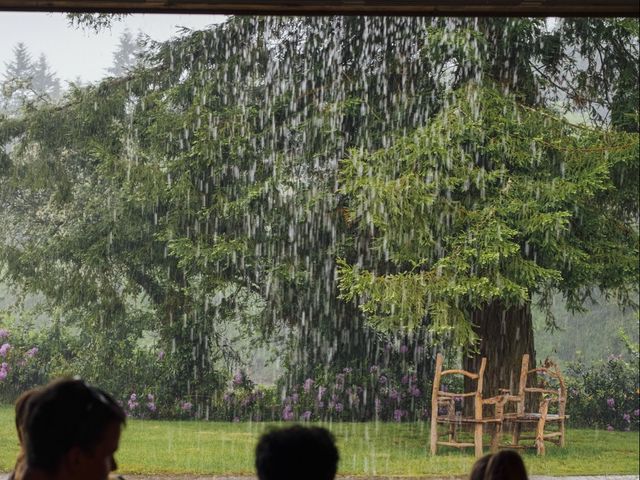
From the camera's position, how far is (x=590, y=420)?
12.2 meters

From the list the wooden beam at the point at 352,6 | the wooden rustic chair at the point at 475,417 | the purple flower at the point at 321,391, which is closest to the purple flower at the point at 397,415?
the purple flower at the point at 321,391

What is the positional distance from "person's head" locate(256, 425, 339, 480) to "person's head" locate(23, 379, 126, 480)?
238 mm

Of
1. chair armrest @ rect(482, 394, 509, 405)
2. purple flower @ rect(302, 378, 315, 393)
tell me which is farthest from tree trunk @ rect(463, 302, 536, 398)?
purple flower @ rect(302, 378, 315, 393)

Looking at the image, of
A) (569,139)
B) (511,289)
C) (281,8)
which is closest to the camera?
(281,8)

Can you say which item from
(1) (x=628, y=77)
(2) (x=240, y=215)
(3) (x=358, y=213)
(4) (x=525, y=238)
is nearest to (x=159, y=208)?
(2) (x=240, y=215)

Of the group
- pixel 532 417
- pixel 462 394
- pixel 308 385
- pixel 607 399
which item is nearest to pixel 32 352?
pixel 308 385

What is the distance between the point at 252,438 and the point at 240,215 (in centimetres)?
256

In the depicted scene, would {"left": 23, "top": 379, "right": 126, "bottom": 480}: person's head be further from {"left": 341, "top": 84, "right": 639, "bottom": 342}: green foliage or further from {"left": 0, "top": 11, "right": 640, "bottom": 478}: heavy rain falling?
{"left": 341, "top": 84, "right": 639, "bottom": 342}: green foliage

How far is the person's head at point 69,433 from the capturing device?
4.78ft

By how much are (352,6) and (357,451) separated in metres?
7.54

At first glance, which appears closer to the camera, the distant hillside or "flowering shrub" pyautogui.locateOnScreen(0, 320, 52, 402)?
"flowering shrub" pyautogui.locateOnScreen(0, 320, 52, 402)

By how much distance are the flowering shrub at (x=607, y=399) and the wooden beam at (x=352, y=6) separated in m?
9.73

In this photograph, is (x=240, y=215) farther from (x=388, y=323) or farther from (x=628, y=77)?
(x=628, y=77)

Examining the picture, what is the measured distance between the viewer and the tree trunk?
1082cm
